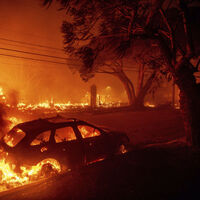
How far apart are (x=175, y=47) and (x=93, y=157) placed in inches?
178

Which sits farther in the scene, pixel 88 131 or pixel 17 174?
pixel 88 131

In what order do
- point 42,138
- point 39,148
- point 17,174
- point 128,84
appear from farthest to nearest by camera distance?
point 128,84 < point 42,138 < point 39,148 < point 17,174

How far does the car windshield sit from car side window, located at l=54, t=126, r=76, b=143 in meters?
0.83

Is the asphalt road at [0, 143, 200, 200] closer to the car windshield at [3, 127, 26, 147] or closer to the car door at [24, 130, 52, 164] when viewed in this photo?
the car door at [24, 130, 52, 164]

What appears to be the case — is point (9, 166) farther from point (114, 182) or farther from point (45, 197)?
point (114, 182)

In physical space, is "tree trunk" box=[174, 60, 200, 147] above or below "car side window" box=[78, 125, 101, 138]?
above

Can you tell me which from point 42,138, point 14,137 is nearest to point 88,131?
point 42,138

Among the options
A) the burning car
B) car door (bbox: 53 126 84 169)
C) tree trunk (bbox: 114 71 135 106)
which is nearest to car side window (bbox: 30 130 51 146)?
the burning car

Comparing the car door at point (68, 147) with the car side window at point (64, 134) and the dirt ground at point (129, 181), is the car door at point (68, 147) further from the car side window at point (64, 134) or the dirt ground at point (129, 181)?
the dirt ground at point (129, 181)

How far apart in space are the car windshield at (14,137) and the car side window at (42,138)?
0.33 meters

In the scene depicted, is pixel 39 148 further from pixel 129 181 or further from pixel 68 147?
pixel 129 181

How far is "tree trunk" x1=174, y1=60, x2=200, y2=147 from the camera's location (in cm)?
659

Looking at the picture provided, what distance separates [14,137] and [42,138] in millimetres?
730

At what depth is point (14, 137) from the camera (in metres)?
5.06
